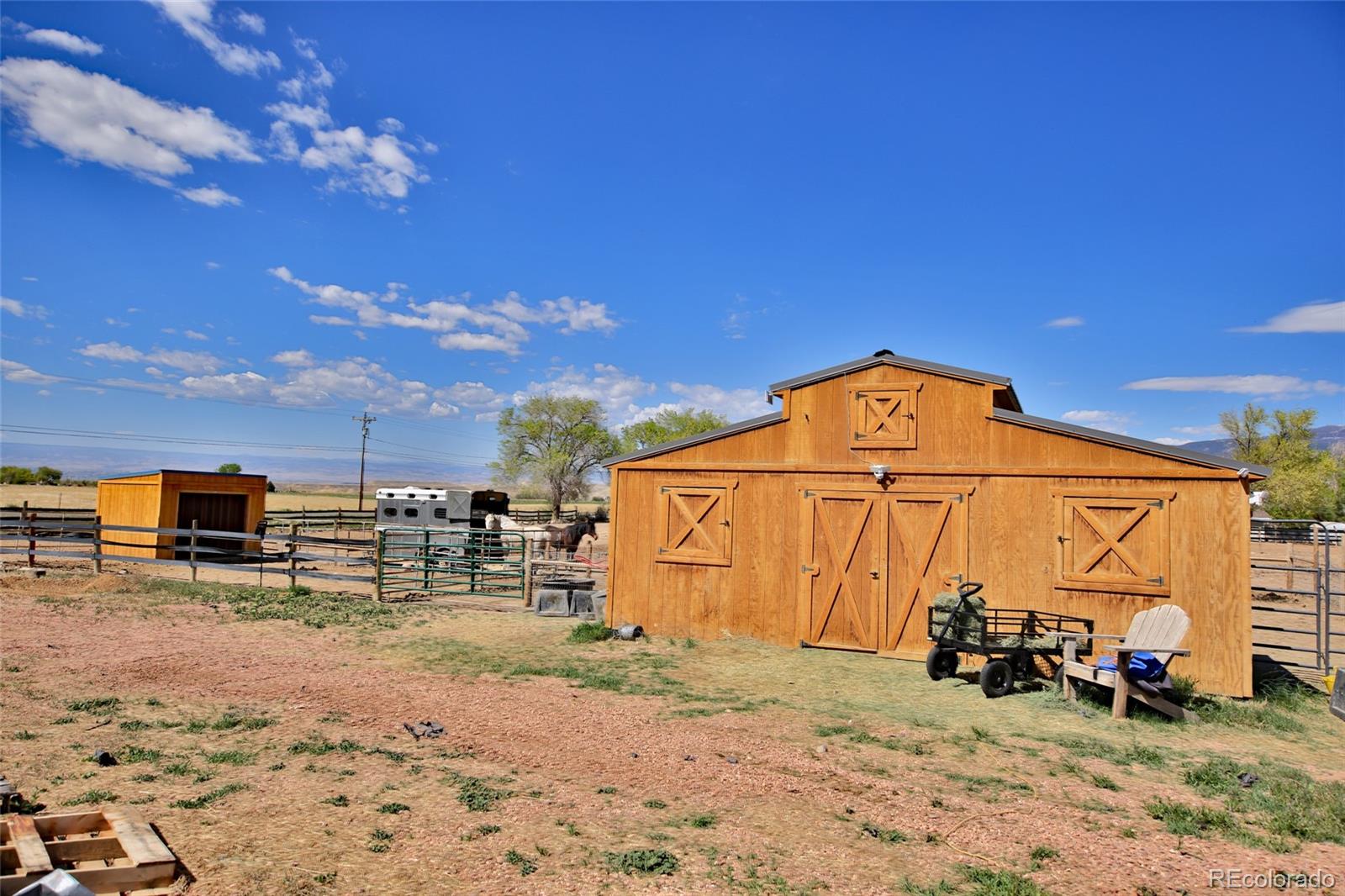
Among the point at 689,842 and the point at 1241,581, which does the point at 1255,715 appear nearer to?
the point at 1241,581

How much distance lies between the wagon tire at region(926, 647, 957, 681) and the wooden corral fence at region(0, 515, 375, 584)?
425 inches

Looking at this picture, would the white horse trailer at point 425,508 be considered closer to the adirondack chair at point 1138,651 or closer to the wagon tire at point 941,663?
the wagon tire at point 941,663

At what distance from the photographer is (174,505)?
68.4ft

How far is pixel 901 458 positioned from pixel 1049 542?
2.16m

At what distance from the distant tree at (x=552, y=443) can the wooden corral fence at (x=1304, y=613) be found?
4664 cm

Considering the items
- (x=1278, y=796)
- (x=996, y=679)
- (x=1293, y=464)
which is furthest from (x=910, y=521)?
(x=1293, y=464)

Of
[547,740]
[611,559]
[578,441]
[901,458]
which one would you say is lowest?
[547,740]

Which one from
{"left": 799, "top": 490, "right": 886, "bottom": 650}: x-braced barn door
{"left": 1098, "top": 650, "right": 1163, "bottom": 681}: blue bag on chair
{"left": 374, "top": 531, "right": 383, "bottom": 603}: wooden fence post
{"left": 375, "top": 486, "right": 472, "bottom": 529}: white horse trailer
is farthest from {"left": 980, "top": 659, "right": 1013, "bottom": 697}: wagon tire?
{"left": 375, "top": 486, "right": 472, "bottom": 529}: white horse trailer

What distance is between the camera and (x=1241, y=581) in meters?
9.01

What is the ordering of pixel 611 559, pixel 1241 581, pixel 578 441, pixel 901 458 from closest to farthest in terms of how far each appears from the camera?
1. pixel 1241 581
2. pixel 901 458
3. pixel 611 559
4. pixel 578 441

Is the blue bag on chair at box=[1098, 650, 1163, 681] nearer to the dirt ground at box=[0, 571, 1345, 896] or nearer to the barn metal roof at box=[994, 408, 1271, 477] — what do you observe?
the dirt ground at box=[0, 571, 1345, 896]

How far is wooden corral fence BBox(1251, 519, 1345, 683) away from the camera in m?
9.62

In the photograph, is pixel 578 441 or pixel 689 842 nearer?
pixel 689 842

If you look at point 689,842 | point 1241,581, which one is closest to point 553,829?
point 689,842
